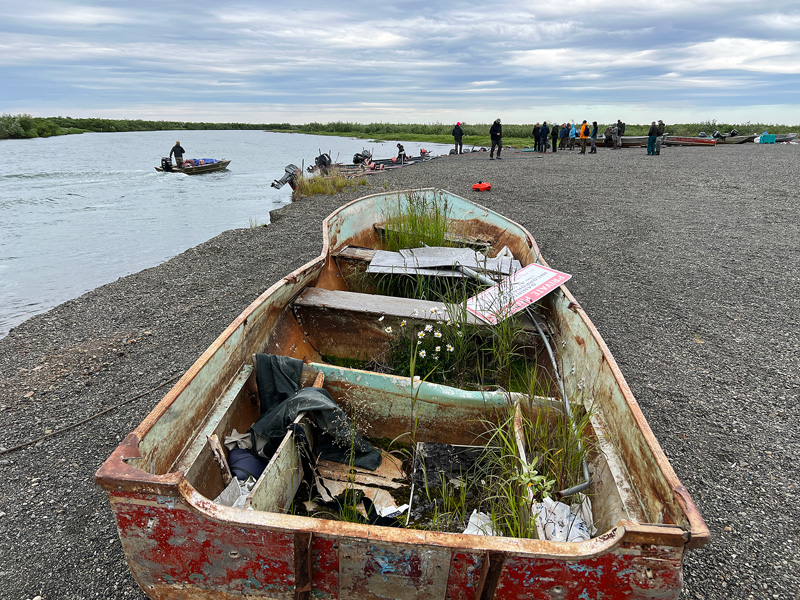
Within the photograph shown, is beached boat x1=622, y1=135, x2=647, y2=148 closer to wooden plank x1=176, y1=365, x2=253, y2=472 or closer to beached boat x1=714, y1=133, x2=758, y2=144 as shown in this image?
beached boat x1=714, y1=133, x2=758, y2=144

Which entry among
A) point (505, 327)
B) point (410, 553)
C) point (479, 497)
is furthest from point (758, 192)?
point (410, 553)

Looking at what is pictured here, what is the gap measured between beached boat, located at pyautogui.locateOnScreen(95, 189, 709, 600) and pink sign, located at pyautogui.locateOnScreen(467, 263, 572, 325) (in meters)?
0.09

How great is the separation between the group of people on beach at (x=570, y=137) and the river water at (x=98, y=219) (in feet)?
35.2

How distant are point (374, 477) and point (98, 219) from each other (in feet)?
52.9

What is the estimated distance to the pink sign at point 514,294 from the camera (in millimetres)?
3553

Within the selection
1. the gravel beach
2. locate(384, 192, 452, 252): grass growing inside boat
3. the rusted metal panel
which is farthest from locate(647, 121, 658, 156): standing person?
the rusted metal panel

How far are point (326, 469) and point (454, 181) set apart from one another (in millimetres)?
15128

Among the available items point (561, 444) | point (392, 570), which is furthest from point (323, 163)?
point (392, 570)

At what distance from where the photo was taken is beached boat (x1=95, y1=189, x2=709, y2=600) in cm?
160

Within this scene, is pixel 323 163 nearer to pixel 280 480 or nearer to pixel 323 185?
pixel 323 185

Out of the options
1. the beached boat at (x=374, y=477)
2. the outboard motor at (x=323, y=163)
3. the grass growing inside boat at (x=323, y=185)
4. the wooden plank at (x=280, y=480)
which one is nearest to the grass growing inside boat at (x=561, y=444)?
the beached boat at (x=374, y=477)

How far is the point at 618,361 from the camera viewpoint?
4551 mm

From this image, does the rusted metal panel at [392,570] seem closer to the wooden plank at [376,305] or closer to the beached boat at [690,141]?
the wooden plank at [376,305]

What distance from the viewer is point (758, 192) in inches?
510
